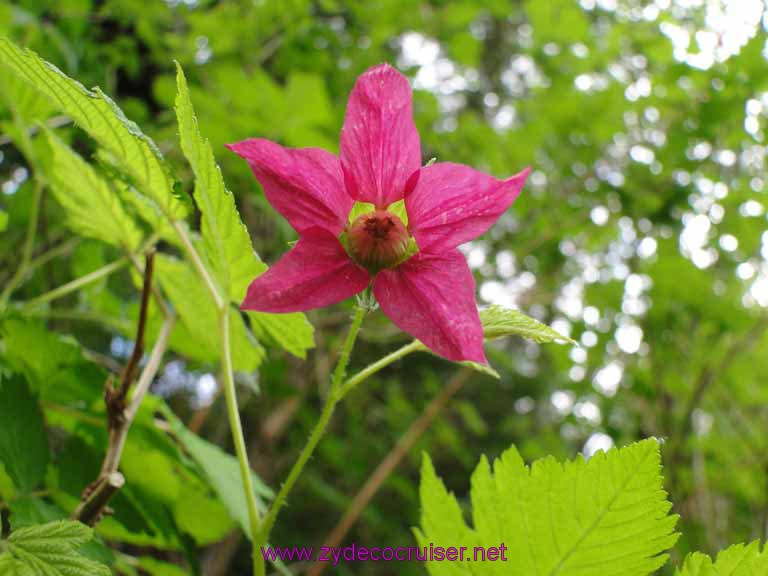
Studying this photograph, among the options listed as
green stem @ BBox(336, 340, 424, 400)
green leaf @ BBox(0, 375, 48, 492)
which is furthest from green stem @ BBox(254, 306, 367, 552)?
green leaf @ BBox(0, 375, 48, 492)

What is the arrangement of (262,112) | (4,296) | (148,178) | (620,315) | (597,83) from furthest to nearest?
(597,83), (620,315), (262,112), (4,296), (148,178)

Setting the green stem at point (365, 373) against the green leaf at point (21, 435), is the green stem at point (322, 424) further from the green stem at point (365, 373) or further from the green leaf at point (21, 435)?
the green leaf at point (21, 435)

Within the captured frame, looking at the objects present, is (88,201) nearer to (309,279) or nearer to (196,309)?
(196,309)

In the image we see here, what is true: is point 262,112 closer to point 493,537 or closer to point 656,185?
point 656,185

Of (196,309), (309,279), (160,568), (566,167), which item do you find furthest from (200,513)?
(566,167)

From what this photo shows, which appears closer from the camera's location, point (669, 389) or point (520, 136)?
point (669, 389)

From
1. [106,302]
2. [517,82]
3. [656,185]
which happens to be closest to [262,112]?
[106,302]
